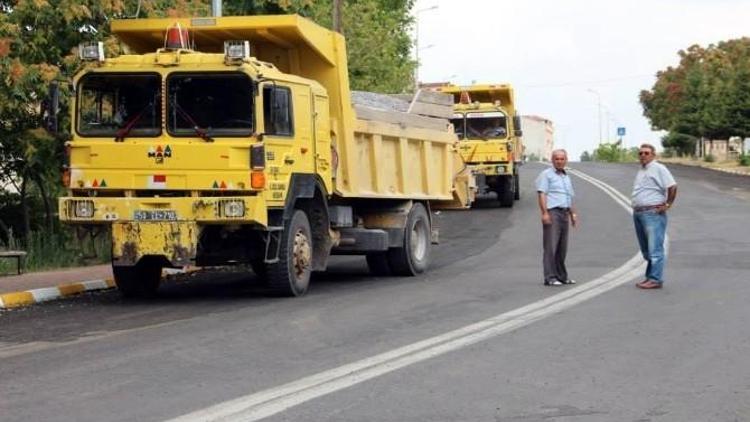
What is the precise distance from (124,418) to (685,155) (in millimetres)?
78068

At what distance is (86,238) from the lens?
45.3 feet

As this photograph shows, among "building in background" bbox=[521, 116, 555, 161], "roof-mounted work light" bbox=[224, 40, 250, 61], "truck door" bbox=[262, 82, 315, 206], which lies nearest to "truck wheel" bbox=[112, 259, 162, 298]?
"truck door" bbox=[262, 82, 315, 206]

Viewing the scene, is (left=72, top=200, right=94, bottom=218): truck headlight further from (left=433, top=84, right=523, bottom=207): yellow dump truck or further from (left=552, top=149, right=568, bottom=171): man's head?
(left=433, top=84, right=523, bottom=207): yellow dump truck

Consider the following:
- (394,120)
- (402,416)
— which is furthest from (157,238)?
(402,416)

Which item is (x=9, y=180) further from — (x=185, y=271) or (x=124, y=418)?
(x=124, y=418)

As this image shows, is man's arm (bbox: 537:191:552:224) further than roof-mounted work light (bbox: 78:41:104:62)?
Yes

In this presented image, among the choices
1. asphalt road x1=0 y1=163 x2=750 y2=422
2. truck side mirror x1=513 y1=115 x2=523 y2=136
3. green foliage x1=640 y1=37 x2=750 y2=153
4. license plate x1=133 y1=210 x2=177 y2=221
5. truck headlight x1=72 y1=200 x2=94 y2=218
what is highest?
green foliage x1=640 y1=37 x2=750 y2=153

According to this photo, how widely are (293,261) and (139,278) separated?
6.87ft

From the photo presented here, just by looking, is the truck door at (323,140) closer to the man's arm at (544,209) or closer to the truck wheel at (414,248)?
the truck wheel at (414,248)

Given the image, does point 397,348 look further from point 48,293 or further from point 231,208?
point 48,293

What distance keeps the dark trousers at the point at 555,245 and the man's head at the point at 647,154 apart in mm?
1218

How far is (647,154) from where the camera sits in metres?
13.8

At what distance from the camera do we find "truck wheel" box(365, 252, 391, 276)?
16625 millimetres

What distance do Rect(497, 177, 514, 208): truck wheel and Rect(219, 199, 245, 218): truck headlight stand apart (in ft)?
62.6
